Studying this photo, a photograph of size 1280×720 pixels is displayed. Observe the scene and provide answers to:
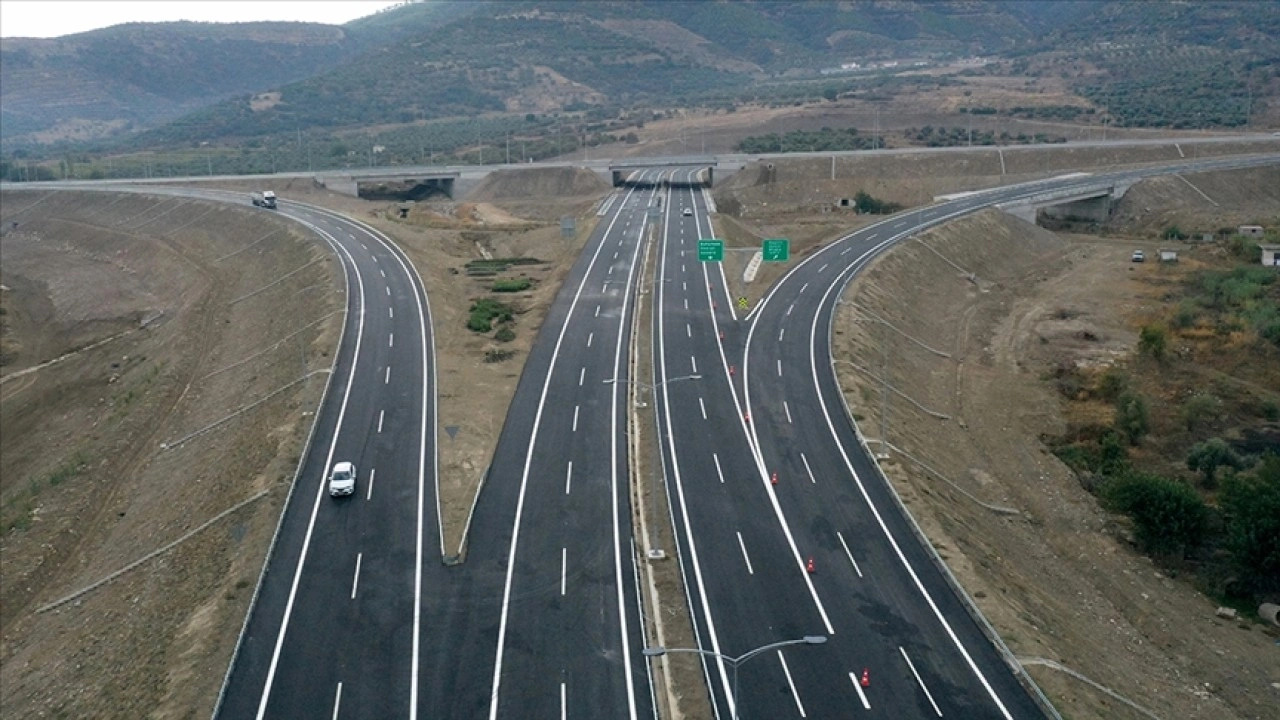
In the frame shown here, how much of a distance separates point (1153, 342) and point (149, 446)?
67.6m

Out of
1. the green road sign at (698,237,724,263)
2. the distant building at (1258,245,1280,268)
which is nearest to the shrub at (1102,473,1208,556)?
the green road sign at (698,237,724,263)

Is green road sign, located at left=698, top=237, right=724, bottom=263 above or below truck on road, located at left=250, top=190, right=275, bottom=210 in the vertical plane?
below

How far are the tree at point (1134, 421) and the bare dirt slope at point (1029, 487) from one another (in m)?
4.11

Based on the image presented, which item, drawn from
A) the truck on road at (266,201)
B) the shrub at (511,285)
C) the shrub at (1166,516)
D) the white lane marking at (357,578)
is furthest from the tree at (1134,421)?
the truck on road at (266,201)

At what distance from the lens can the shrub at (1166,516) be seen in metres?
44.6

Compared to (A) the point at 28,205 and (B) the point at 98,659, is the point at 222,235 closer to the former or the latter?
(A) the point at 28,205

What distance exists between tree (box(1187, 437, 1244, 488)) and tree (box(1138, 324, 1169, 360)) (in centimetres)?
1943

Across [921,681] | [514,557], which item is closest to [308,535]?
[514,557]

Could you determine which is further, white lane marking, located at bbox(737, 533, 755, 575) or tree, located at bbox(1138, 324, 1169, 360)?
tree, located at bbox(1138, 324, 1169, 360)

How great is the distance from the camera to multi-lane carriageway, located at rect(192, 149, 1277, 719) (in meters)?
31.4

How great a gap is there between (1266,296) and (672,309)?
50378 millimetres

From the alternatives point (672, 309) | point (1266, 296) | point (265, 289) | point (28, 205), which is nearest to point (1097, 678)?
point (672, 309)

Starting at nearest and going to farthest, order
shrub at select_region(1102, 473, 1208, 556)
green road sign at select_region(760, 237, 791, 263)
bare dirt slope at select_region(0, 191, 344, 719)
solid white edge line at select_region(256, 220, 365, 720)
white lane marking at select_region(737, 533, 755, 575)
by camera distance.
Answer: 1. solid white edge line at select_region(256, 220, 365, 720)
2. bare dirt slope at select_region(0, 191, 344, 719)
3. white lane marking at select_region(737, 533, 755, 575)
4. shrub at select_region(1102, 473, 1208, 556)
5. green road sign at select_region(760, 237, 791, 263)

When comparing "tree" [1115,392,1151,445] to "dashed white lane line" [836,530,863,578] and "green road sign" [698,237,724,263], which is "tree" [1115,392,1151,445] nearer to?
"dashed white lane line" [836,530,863,578]
